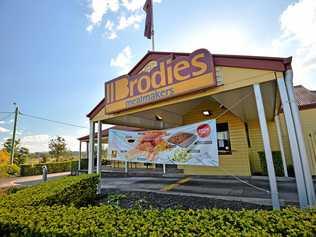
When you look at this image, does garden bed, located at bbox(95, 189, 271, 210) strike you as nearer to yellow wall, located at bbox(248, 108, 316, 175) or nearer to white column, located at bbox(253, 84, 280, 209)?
white column, located at bbox(253, 84, 280, 209)

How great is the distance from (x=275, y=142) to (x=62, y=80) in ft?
42.3

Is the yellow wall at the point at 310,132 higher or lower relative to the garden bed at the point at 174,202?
higher

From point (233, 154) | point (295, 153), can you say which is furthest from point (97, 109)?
point (233, 154)

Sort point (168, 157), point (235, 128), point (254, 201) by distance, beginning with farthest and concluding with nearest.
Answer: point (235, 128) < point (168, 157) < point (254, 201)

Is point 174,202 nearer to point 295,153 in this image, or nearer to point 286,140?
point 295,153

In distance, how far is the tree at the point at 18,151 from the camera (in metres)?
22.0

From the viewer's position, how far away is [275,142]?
8.67 m

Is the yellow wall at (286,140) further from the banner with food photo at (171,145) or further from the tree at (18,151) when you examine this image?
the tree at (18,151)

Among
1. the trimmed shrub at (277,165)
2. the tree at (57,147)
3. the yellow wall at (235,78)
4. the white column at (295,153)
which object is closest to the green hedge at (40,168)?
the tree at (57,147)

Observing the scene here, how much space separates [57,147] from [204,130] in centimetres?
2716

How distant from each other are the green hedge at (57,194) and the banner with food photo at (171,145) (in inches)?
56.6

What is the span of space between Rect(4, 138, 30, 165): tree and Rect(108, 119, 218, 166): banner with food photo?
22414 mm

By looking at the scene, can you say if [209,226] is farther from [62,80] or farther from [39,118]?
[39,118]

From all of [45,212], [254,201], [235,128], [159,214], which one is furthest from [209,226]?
[235,128]
